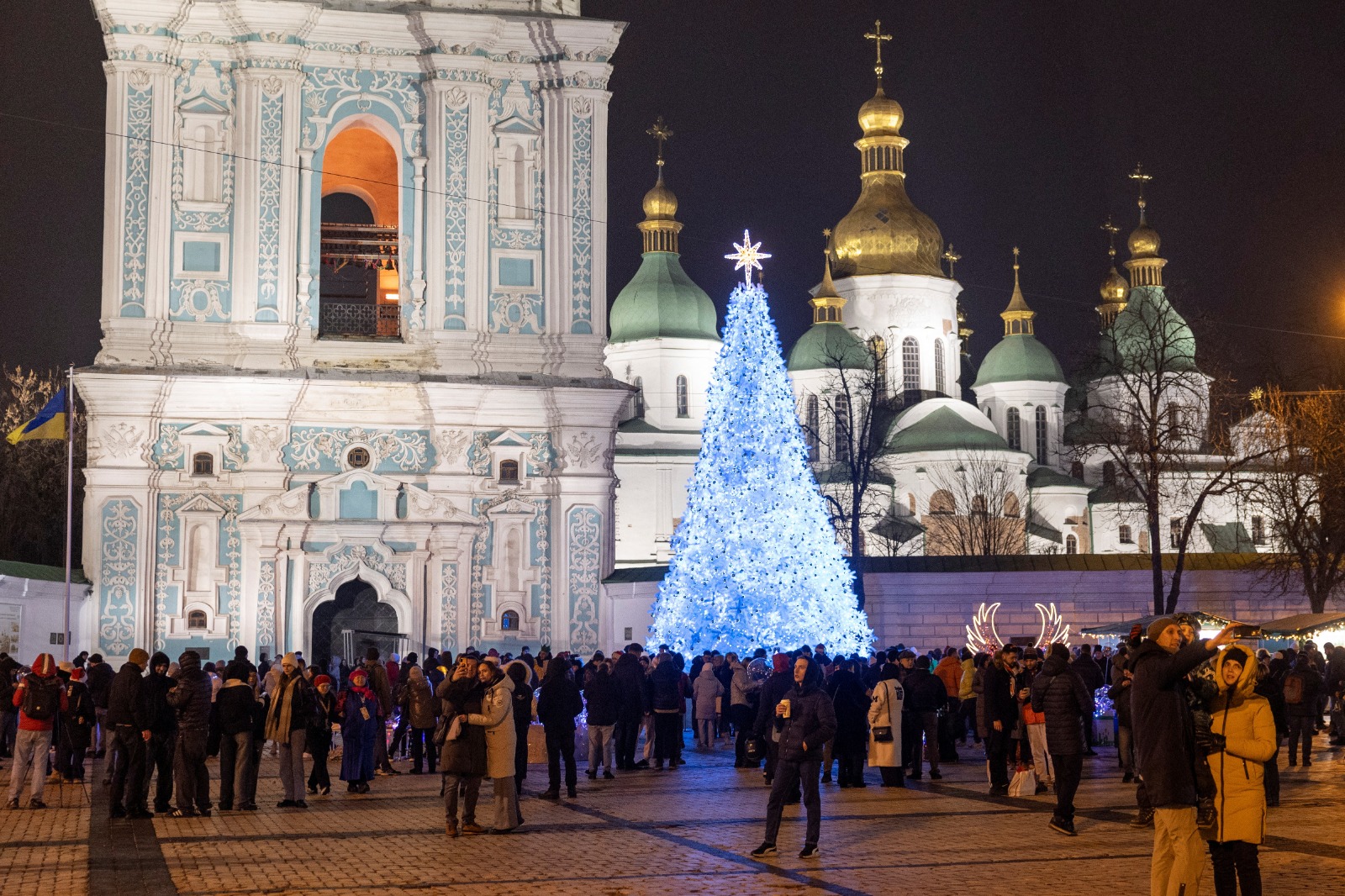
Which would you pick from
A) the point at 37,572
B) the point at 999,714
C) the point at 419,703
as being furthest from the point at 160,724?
the point at 37,572

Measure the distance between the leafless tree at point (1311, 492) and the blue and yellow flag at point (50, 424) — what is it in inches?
853

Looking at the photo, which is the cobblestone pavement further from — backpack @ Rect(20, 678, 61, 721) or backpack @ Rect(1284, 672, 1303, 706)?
backpack @ Rect(1284, 672, 1303, 706)

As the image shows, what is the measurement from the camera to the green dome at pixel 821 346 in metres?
65.1

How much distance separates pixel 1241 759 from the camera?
30.5 ft

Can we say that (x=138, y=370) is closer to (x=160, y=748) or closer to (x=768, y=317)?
(x=768, y=317)

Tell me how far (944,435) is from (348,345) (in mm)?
35588

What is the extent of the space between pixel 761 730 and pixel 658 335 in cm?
5039

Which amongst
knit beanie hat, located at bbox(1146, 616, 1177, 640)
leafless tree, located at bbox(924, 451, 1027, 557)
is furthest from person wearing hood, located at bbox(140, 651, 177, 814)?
leafless tree, located at bbox(924, 451, 1027, 557)

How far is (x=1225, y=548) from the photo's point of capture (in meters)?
66.1

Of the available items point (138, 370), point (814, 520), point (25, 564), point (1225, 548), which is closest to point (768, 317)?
point (814, 520)

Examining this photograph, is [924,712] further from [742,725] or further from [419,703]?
[419,703]

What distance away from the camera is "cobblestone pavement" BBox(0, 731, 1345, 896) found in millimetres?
11367

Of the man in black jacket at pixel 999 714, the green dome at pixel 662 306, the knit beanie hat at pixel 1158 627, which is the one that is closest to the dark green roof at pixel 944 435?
the green dome at pixel 662 306

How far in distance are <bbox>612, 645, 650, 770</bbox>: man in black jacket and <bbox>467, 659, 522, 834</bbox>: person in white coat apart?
5.60 m
